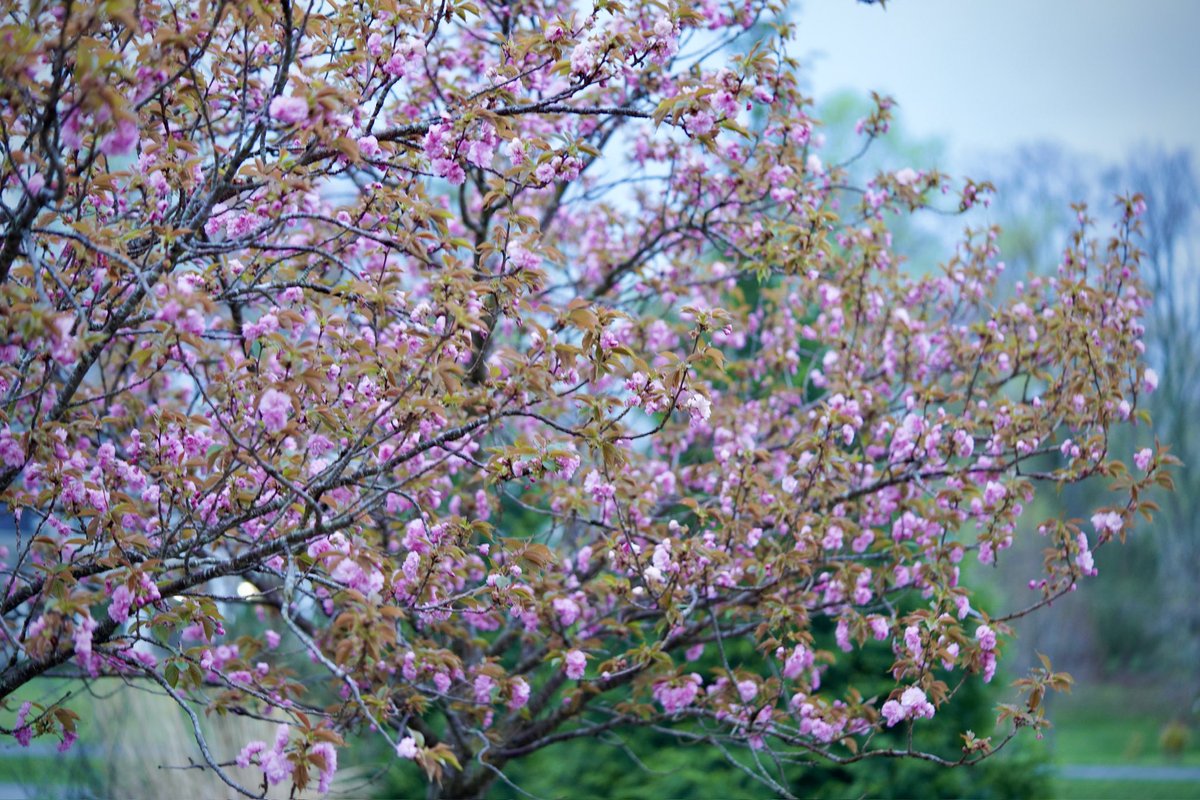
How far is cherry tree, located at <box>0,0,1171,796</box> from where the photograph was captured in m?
2.29

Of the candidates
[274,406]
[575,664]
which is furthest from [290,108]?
[575,664]

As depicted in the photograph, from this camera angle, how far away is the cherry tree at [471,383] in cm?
229

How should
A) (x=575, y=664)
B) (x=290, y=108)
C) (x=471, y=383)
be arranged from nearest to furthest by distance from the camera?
(x=290, y=108) → (x=575, y=664) → (x=471, y=383)

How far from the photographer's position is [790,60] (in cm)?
361

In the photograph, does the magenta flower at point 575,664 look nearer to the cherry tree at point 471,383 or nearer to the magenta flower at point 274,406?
the cherry tree at point 471,383

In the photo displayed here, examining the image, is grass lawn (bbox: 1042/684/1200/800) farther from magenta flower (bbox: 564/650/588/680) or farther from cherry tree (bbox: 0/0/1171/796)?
magenta flower (bbox: 564/650/588/680)

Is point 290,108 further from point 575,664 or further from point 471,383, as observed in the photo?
point 471,383

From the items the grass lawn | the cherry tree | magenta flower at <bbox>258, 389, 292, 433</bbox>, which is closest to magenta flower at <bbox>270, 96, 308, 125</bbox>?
the cherry tree

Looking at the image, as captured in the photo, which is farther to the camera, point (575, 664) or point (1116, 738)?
point (1116, 738)

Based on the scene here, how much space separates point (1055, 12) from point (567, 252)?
23.9 meters

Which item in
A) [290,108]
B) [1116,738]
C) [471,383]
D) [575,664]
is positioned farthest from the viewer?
[1116,738]

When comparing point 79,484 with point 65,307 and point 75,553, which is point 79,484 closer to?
point 75,553

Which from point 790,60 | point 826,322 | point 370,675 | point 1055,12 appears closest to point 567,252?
point 826,322

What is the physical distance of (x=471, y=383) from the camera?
405 centimetres
